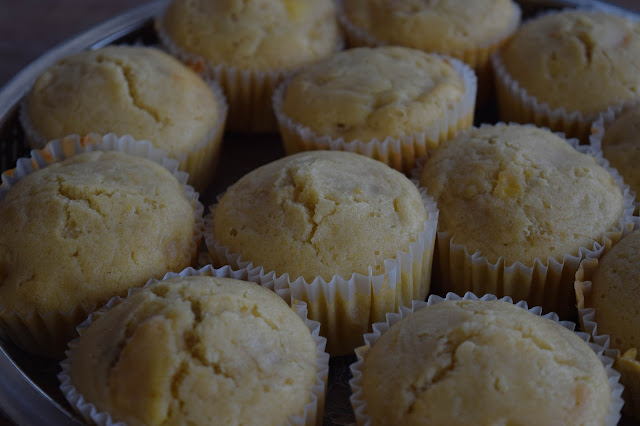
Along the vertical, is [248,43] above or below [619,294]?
above

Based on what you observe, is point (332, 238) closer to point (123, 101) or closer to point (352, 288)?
point (352, 288)

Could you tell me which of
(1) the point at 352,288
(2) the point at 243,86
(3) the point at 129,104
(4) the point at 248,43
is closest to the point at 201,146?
(3) the point at 129,104

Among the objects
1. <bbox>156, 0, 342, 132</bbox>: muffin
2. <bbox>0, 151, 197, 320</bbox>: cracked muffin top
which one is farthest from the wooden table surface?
<bbox>0, 151, 197, 320</bbox>: cracked muffin top

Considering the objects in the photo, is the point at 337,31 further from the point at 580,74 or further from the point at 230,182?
the point at 580,74

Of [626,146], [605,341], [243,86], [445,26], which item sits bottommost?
[605,341]

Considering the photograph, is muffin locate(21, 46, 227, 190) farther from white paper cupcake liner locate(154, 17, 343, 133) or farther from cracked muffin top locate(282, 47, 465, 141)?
cracked muffin top locate(282, 47, 465, 141)

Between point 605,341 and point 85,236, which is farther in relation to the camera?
point 85,236
